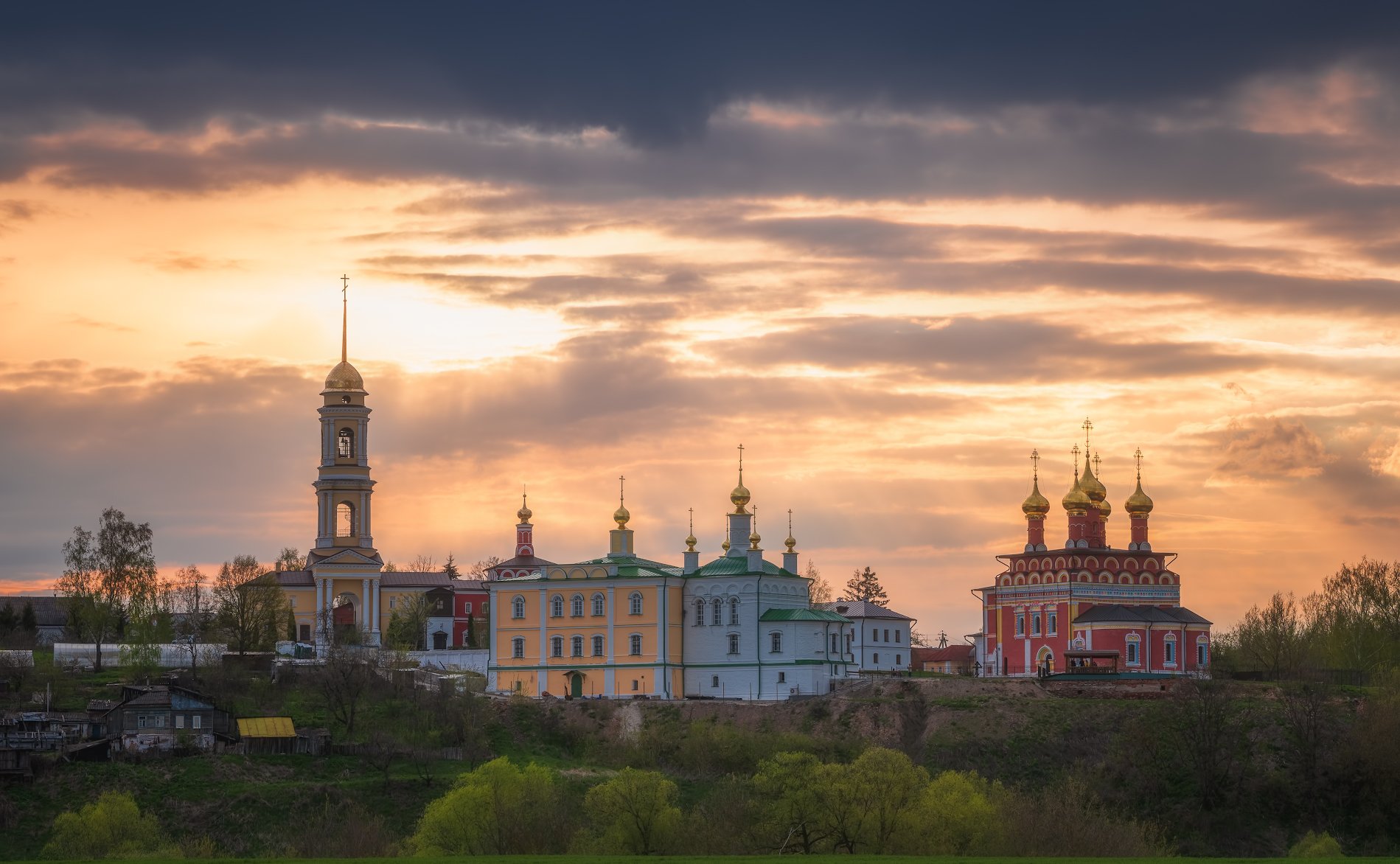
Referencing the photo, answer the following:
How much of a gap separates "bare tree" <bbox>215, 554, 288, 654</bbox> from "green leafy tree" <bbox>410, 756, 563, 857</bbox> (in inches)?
1100

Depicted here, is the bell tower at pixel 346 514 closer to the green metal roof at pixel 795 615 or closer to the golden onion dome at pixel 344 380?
the golden onion dome at pixel 344 380

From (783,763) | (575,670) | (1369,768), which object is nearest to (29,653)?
(575,670)

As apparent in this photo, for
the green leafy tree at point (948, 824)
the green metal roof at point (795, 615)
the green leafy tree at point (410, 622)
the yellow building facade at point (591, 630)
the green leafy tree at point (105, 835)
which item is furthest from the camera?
the green leafy tree at point (410, 622)

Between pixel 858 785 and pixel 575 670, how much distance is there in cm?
2741

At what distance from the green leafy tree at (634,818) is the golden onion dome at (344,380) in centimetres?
3874

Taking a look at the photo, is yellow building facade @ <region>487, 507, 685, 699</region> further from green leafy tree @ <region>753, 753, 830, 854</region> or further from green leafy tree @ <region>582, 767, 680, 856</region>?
green leafy tree @ <region>753, 753, 830, 854</region>

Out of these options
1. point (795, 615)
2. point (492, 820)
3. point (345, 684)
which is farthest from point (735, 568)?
point (492, 820)

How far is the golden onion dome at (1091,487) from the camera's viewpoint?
81.7 meters

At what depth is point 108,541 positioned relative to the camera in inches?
3046

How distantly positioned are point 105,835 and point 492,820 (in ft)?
31.6

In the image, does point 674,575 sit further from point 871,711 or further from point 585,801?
point 585,801

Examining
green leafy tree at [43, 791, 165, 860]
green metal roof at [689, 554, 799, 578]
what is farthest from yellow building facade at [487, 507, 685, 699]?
green leafy tree at [43, 791, 165, 860]

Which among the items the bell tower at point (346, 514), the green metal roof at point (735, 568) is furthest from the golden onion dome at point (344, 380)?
the green metal roof at point (735, 568)

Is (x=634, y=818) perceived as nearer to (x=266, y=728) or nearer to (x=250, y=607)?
(x=266, y=728)
